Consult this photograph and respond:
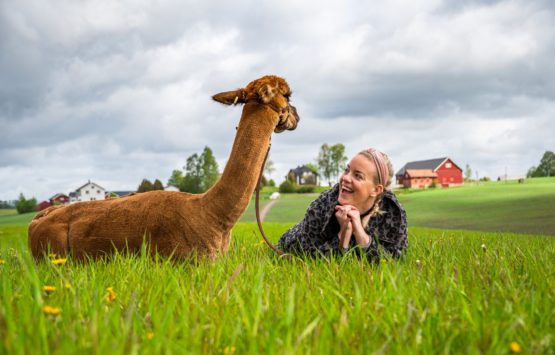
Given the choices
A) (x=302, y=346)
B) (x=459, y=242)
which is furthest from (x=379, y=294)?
(x=459, y=242)

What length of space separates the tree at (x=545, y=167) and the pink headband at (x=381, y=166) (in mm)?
92206

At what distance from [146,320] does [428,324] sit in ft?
4.21

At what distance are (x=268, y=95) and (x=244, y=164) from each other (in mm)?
610

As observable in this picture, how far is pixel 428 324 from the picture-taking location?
211cm

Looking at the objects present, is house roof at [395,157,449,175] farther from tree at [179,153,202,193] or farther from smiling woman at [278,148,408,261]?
smiling woman at [278,148,408,261]

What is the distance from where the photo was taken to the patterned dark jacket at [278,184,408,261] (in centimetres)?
480

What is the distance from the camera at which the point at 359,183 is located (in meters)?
4.40

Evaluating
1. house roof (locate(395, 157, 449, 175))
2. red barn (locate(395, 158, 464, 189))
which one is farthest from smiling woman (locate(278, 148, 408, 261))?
house roof (locate(395, 157, 449, 175))

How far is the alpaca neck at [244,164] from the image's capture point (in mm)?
3949

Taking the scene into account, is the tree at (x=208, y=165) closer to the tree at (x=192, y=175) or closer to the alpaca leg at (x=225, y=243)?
the tree at (x=192, y=175)

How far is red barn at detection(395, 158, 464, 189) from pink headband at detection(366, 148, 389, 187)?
77.7 m

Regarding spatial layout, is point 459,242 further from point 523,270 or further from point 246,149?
point 246,149

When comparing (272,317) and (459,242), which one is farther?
(459,242)

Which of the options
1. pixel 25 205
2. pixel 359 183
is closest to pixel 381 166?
pixel 359 183
